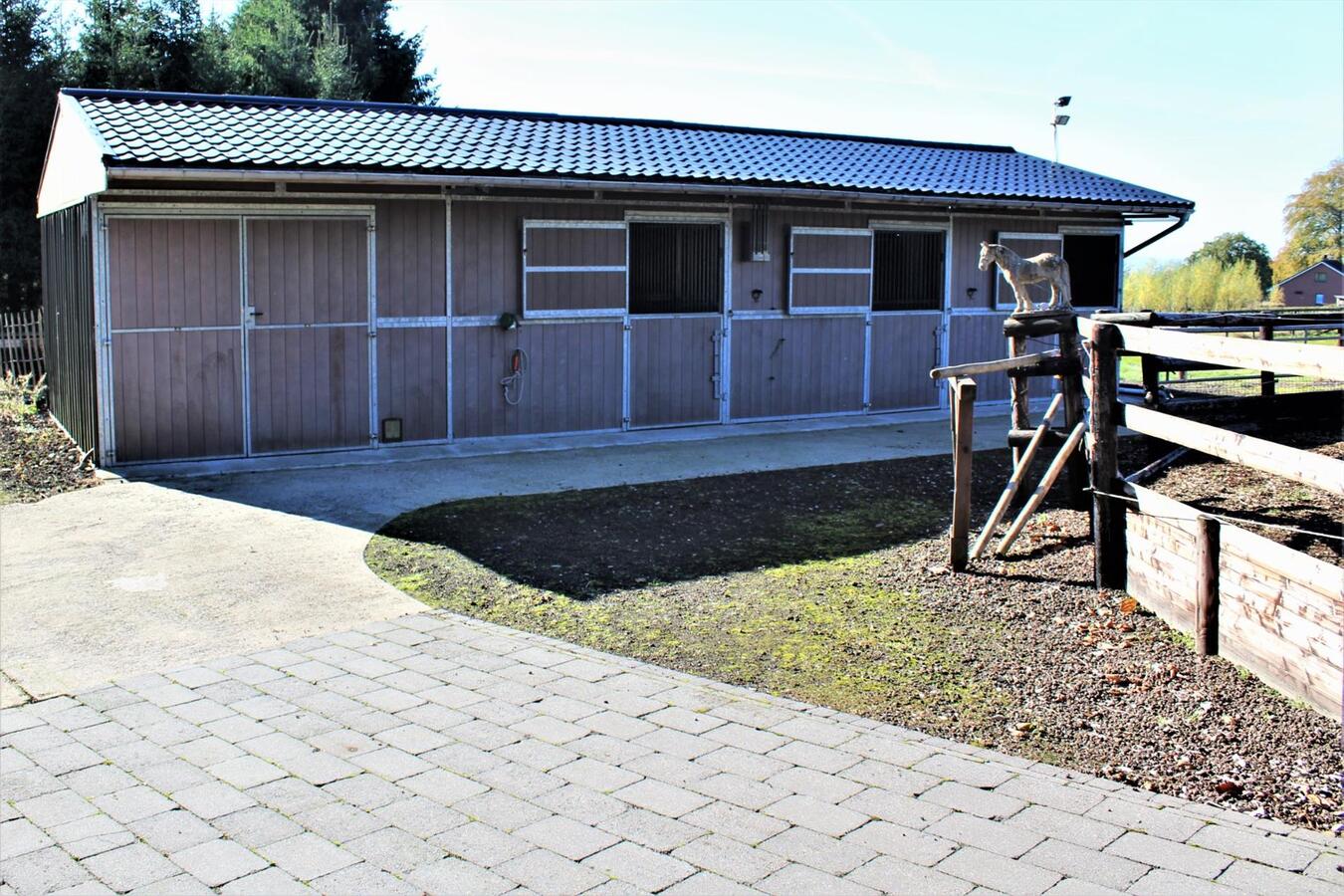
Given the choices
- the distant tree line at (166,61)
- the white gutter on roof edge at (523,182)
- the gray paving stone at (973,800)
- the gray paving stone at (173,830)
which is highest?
the distant tree line at (166,61)

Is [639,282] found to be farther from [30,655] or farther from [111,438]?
[30,655]

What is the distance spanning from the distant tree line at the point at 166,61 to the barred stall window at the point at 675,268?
1718 cm

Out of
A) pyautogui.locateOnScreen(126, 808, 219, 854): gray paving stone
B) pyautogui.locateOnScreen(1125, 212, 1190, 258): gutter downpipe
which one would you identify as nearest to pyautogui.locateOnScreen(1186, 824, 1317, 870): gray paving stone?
pyautogui.locateOnScreen(126, 808, 219, 854): gray paving stone

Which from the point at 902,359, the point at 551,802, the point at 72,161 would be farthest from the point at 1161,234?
the point at 551,802

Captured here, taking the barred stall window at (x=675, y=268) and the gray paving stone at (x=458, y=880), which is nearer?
the gray paving stone at (x=458, y=880)

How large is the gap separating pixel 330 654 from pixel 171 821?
5.95 ft

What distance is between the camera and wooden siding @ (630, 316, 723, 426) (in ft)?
41.8

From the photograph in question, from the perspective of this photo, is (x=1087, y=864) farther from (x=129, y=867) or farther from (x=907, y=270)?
(x=907, y=270)

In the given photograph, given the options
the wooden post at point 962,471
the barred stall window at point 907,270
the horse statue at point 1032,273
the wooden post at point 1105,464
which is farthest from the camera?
the barred stall window at point 907,270

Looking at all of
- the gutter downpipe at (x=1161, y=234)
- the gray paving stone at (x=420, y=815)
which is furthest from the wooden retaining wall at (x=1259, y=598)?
the gutter downpipe at (x=1161, y=234)

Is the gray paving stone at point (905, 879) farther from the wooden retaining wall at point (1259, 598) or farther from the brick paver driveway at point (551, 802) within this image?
the wooden retaining wall at point (1259, 598)

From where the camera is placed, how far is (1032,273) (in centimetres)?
898

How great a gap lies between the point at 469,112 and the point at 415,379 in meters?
3.93

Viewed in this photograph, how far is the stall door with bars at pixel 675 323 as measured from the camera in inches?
500
